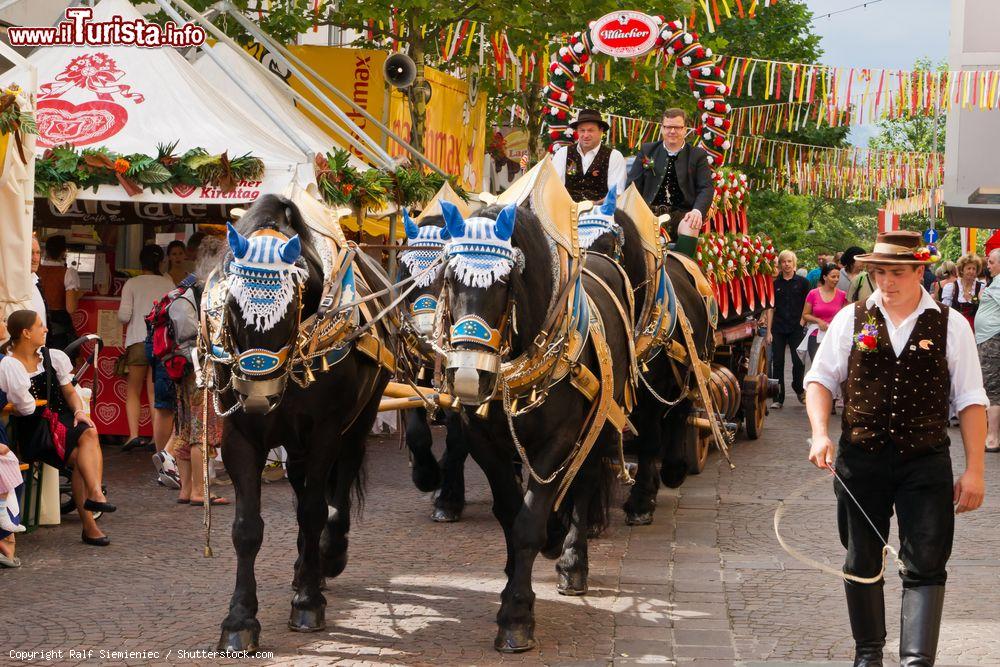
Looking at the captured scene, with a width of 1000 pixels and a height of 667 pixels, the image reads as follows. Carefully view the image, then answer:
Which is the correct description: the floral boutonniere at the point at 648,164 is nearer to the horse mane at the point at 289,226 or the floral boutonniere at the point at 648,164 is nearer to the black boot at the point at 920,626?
the horse mane at the point at 289,226

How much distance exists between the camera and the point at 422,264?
7.43 meters

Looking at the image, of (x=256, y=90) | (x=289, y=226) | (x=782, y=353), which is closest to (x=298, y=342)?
(x=289, y=226)

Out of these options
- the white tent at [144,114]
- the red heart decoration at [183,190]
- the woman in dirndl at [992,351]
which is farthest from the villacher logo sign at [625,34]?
the woman in dirndl at [992,351]

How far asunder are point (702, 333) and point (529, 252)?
406cm

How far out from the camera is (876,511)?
5316mm

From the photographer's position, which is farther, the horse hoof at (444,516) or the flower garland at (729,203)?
the flower garland at (729,203)

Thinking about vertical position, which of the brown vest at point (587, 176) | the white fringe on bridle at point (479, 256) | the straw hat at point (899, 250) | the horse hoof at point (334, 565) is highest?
the brown vest at point (587, 176)

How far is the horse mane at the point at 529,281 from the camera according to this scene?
5855 millimetres

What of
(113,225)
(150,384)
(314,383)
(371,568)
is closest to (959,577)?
(371,568)

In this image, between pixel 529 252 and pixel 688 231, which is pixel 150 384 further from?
pixel 529 252

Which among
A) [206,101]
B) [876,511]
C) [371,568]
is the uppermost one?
[206,101]

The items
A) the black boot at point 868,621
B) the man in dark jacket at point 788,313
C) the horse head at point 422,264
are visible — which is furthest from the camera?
the man in dark jacket at point 788,313

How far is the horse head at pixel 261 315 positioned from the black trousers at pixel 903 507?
93.1 inches

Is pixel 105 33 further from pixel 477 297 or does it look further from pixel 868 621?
pixel 868 621
